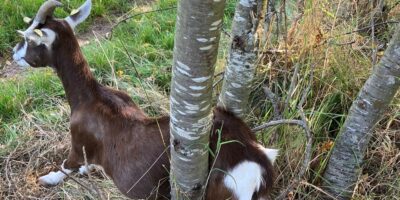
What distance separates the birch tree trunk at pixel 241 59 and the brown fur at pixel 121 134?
0.37ft

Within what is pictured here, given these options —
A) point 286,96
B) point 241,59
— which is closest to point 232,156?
point 241,59

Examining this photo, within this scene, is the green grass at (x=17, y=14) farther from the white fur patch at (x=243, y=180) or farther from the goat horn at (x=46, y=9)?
the white fur patch at (x=243, y=180)

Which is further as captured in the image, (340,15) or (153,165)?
(340,15)

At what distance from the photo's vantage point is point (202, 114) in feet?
7.21

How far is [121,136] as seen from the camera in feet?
9.94

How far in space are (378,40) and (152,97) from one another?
5.68 feet

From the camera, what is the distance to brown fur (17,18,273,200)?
2594 millimetres

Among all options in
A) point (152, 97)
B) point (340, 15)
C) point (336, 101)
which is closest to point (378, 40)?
point (340, 15)

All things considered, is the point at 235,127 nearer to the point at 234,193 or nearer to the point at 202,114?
the point at 234,193

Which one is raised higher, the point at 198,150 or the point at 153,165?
the point at 198,150

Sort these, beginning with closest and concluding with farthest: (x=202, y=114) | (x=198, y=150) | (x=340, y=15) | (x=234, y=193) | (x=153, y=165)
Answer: (x=202, y=114), (x=198, y=150), (x=234, y=193), (x=153, y=165), (x=340, y=15)

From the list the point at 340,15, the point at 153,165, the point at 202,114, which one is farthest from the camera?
the point at 340,15

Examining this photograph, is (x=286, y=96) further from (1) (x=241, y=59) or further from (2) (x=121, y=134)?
(2) (x=121, y=134)

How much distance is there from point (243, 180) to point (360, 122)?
770 mm
